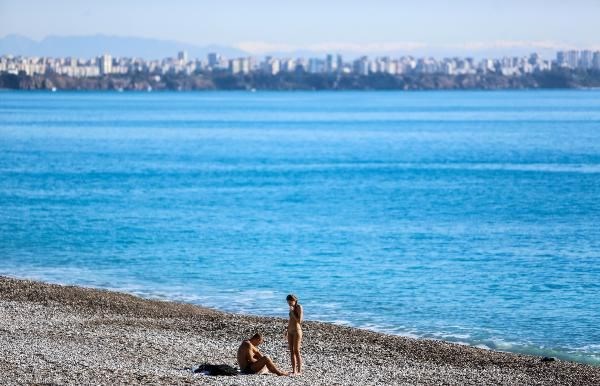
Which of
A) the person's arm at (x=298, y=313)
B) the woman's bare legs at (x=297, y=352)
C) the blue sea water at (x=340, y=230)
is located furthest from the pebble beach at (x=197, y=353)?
the blue sea water at (x=340, y=230)

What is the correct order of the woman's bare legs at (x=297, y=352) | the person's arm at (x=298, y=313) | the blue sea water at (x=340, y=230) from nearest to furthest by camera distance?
the woman's bare legs at (x=297, y=352)
the person's arm at (x=298, y=313)
the blue sea water at (x=340, y=230)

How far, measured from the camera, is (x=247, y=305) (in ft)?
108

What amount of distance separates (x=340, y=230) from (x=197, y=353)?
97.4 feet

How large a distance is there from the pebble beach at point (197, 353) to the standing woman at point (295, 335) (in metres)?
0.31

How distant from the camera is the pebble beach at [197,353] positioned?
20.6 m

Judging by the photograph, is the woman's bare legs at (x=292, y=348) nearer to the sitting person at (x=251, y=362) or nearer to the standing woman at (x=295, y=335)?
the standing woman at (x=295, y=335)

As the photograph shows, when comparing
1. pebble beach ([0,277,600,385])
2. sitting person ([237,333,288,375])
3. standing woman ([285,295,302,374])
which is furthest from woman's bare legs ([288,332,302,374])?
sitting person ([237,333,288,375])

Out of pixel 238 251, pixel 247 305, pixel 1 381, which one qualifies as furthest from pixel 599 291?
pixel 1 381

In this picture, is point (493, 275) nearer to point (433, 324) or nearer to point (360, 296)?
point (360, 296)

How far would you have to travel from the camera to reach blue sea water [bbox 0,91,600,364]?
32.9 m

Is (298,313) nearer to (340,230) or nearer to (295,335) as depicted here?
(295,335)

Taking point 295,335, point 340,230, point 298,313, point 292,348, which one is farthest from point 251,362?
point 340,230

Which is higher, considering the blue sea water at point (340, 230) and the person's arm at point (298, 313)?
the person's arm at point (298, 313)

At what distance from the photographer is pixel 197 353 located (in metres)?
23.1
